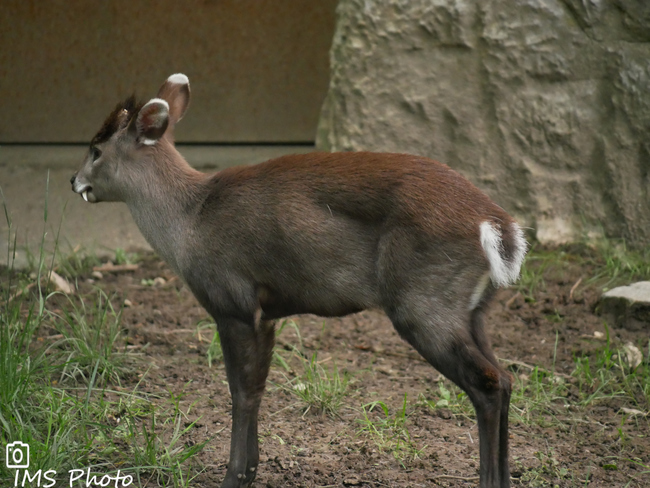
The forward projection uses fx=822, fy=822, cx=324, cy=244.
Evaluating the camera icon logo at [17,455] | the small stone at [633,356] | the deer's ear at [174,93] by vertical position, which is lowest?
the small stone at [633,356]

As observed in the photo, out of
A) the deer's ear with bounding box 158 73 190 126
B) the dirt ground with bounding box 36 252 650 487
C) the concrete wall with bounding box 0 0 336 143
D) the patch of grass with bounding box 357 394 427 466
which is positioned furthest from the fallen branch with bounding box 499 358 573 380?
A: the concrete wall with bounding box 0 0 336 143

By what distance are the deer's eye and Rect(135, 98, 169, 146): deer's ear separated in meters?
0.23

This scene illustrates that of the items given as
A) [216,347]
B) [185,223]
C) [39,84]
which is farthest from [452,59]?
[39,84]

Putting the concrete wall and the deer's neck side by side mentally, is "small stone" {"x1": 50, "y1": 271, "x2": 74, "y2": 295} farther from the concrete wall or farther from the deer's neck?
the concrete wall

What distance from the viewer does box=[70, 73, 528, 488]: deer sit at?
10.3 feet

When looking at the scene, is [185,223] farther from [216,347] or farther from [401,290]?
[216,347]

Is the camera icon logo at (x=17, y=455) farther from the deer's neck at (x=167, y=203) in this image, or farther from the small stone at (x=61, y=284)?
the small stone at (x=61, y=284)

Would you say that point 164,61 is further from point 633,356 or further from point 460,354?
point 460,354

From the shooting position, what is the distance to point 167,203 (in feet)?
11.9

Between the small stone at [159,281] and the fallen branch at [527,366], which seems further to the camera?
the small stone at [159,281]

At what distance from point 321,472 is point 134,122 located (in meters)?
1.76

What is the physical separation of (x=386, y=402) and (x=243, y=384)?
1164 mm

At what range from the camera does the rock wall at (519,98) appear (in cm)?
586

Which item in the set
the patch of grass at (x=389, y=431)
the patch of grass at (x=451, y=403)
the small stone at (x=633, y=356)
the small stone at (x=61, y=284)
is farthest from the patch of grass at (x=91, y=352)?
the small stone at (x=633, y=356)
